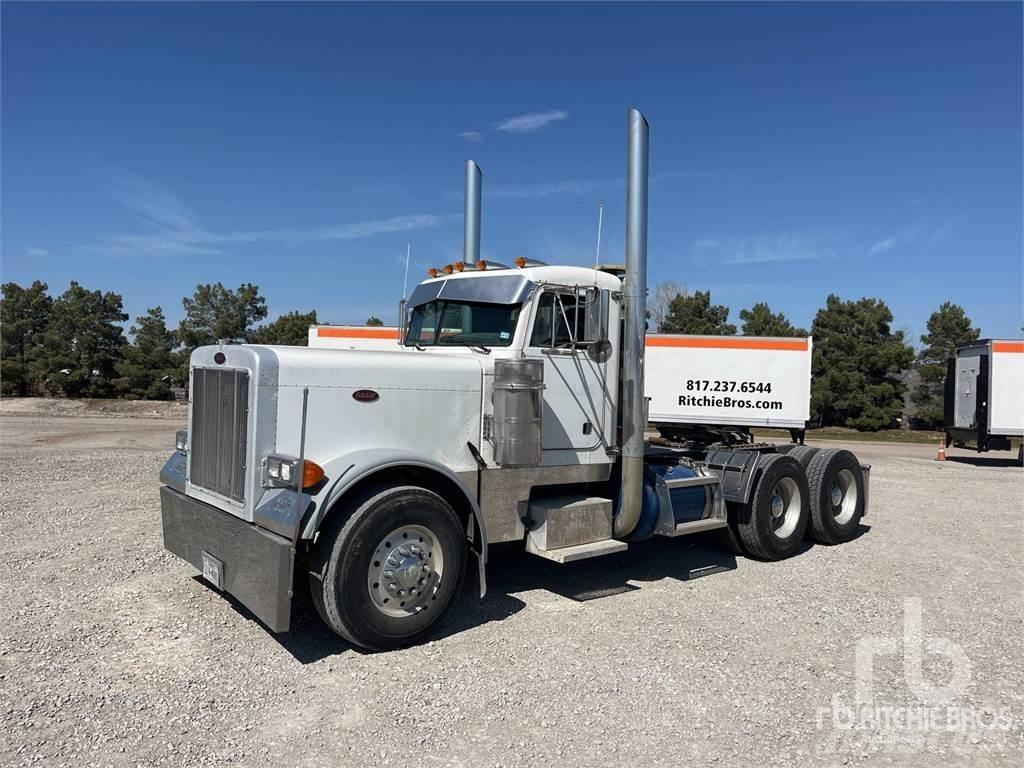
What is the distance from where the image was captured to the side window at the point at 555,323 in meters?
5.84

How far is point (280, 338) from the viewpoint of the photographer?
33.7 meters

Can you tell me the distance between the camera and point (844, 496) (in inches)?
347

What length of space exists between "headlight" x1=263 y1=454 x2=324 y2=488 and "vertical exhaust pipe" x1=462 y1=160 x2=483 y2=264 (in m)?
4.71

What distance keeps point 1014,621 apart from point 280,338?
31861 mm

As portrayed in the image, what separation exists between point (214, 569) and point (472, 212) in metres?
5.39

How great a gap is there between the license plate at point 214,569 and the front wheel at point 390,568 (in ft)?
2.19

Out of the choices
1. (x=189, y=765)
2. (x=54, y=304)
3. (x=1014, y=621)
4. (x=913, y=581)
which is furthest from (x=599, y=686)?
(x=54, y=304)

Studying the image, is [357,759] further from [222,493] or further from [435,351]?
[435,351]

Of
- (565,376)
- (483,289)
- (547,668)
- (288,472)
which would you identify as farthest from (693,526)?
(288,472)

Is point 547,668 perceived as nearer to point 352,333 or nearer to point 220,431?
point 220,431

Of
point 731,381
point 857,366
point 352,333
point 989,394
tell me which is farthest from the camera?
point 857,366

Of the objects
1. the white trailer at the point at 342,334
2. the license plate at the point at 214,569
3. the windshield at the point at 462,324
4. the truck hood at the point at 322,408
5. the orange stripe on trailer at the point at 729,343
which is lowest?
the license plate at the point at 214,569

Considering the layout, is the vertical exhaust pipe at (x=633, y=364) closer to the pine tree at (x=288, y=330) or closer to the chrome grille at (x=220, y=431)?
the chrome grille at (x=220, y=431)

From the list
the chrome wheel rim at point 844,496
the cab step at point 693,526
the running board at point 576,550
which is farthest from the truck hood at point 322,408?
the chrome wheel rim at point 844,496
